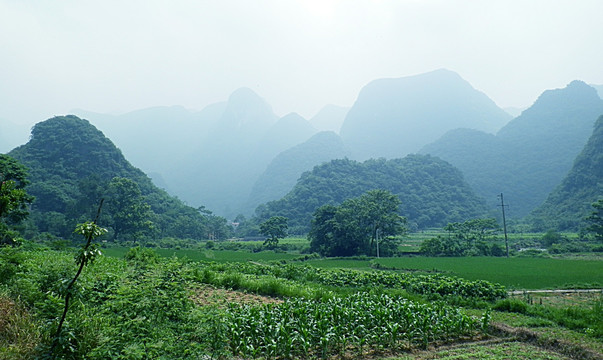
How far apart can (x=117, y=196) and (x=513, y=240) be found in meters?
49.6

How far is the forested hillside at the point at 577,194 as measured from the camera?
179 ft

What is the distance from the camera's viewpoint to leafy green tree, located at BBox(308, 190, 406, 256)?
3897 centimetres

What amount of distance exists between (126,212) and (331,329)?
43.8 meters

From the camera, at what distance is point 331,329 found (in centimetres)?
675

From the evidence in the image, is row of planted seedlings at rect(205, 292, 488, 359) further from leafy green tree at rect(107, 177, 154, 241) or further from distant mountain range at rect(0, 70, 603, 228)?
distant mountain range at rect(0, 70, 603, 228)

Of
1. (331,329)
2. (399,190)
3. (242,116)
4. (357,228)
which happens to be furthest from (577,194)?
(242,116)

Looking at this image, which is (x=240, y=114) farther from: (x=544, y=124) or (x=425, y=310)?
(x=425, y=310)

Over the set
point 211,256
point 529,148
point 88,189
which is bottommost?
point 211,256

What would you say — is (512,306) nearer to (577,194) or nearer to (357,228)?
(357,228)

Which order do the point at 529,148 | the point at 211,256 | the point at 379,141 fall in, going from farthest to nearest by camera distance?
the point at 379,141
the point at 529,148
the point at 211,256

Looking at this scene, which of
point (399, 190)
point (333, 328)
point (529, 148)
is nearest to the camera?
point (333, 328)

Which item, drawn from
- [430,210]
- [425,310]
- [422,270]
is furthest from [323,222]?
[430,210]

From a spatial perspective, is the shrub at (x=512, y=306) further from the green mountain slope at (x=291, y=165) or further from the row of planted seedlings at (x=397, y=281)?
the green mountain slope at (x=291, y=165)

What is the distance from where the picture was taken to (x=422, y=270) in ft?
76.1
